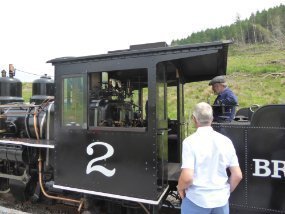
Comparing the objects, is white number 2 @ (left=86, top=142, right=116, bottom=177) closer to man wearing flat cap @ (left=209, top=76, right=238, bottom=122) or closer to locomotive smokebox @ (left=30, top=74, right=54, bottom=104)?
man wearing flat cap @ (left=209, top=76, right=238, bottom=122)

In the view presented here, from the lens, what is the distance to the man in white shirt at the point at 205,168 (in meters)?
2.64

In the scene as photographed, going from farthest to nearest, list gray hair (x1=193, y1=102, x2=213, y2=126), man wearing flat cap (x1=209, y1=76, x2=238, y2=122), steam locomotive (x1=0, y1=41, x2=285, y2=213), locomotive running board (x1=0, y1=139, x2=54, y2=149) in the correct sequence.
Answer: locomotive running board (x1=0, y1=139, x2=54, y2=149), man wearing flat cap (x1=209, y1=76, x2=238, y2=122), steam locomotive (x1=0, y1=41, x2=285, y2=213), gray hair (x1=193, y1=102, x2=213, y2=126)

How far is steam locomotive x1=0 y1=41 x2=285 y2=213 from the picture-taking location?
12.5ft

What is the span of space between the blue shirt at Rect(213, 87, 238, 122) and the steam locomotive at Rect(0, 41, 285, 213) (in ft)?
0.59

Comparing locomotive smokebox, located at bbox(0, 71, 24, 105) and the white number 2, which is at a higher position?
locomotive smokebox, located at bbox(0, 71, 24, 105)

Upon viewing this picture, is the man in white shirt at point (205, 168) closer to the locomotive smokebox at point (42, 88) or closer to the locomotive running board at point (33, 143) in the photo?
the locomotive running board at point (33, 143)

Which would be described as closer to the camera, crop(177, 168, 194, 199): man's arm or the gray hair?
crop(177, 168, 194, 199): man's arm

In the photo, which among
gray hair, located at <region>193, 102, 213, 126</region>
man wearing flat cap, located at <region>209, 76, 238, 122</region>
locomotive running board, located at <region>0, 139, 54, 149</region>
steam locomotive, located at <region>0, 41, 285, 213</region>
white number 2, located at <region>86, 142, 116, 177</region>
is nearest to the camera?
gray hair, located at <region>193, 102, 213, 126</region>

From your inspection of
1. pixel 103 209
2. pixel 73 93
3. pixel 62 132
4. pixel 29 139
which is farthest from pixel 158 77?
pixel 29 139

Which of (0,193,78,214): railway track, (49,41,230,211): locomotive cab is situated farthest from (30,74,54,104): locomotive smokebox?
(49,41,230,211): locomotive cab

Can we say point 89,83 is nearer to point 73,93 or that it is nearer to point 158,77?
point 73,93

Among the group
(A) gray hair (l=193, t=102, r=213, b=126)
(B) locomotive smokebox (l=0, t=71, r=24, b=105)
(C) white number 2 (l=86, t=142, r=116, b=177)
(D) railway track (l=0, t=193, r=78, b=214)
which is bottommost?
(D) railway track (l=0, t=193, r=78, b=214)

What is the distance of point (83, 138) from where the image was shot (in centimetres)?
457

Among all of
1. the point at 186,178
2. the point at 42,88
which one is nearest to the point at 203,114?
the point at 186,178
